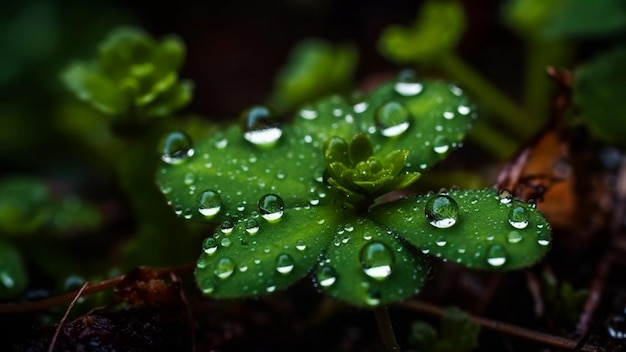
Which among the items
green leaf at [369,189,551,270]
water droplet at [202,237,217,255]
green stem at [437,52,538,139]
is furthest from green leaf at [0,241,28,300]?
green stem at [437,52,538,139]

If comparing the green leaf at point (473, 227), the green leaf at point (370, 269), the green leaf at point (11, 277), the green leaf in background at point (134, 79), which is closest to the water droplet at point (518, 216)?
the green leaf at point (473, 227)

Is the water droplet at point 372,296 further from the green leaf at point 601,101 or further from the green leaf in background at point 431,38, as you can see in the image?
the green leaf in background at point 431,38

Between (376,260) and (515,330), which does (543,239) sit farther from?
(515,330)

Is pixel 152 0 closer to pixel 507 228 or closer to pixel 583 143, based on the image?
pixel 583 143

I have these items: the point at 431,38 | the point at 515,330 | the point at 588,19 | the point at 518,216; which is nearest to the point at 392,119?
the point at 518,216

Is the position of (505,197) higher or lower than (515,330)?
higher

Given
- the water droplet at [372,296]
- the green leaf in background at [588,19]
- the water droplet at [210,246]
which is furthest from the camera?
the green leaf in background at [588,19]
